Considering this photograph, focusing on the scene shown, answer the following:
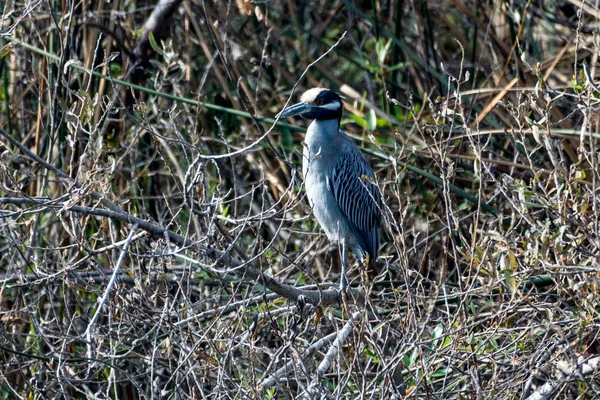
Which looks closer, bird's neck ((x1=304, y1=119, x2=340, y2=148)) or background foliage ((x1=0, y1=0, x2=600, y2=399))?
background foliage ((x1=0, y1=0, x2=600, y2=399))

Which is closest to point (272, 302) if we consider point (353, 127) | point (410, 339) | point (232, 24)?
point (410, 339)

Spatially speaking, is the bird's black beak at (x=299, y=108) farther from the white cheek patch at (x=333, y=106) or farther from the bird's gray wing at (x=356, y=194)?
the bird's gray wing at (x=356, y=194)

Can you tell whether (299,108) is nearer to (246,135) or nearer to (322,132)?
(322,132)

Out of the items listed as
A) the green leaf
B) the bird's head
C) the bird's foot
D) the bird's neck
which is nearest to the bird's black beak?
the bird's head

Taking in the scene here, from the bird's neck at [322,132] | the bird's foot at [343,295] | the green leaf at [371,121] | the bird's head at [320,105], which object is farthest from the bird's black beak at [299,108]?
the bird's foot at [343,295]

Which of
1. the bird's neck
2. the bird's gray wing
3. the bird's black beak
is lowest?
the bird's gray wing

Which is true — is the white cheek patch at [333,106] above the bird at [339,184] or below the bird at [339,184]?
above

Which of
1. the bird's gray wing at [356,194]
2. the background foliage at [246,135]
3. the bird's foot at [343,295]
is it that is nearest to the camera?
the bird's foot at [343,295]

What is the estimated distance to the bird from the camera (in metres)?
4.47

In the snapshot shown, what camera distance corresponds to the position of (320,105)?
440 cm

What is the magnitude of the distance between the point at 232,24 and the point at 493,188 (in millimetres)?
1838

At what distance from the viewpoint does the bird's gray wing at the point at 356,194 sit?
180 inches

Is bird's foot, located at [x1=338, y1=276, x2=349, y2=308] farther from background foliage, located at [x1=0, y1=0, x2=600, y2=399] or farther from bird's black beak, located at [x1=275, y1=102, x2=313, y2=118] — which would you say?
bird's black beak, located at [x1=275, y1=102, x2=313, y2=118]

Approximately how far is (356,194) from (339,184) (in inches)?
5.6
